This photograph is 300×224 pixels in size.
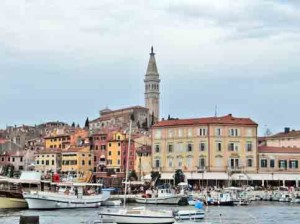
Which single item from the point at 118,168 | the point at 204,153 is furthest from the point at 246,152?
the point at 118,168

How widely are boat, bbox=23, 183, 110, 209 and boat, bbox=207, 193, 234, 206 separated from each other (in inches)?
420

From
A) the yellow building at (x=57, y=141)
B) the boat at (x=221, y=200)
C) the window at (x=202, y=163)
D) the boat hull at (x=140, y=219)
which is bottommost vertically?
the boat hull at (x=140, y=219)

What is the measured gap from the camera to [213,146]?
97.3 m

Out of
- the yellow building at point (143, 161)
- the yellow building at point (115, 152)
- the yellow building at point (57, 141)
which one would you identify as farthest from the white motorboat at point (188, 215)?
the yellow building at point (57, 141)

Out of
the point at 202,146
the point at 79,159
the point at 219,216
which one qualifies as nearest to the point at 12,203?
the point at 219,216

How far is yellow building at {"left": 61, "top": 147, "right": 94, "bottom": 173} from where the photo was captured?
373 feet

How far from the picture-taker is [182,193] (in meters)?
77.2

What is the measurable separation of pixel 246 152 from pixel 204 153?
5.56 metres

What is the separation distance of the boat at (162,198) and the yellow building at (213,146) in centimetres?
2068

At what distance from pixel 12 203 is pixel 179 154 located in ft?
123

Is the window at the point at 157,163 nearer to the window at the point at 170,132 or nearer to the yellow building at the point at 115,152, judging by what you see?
the window at the point at 170,132

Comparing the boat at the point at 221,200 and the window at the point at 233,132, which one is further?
the window at the point at 233,132

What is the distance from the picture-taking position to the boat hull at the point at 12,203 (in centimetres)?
6519

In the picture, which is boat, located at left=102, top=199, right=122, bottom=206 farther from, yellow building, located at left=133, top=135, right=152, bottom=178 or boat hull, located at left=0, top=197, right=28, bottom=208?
yellow building, located at left=133, top=135, right=152, bottom=178
